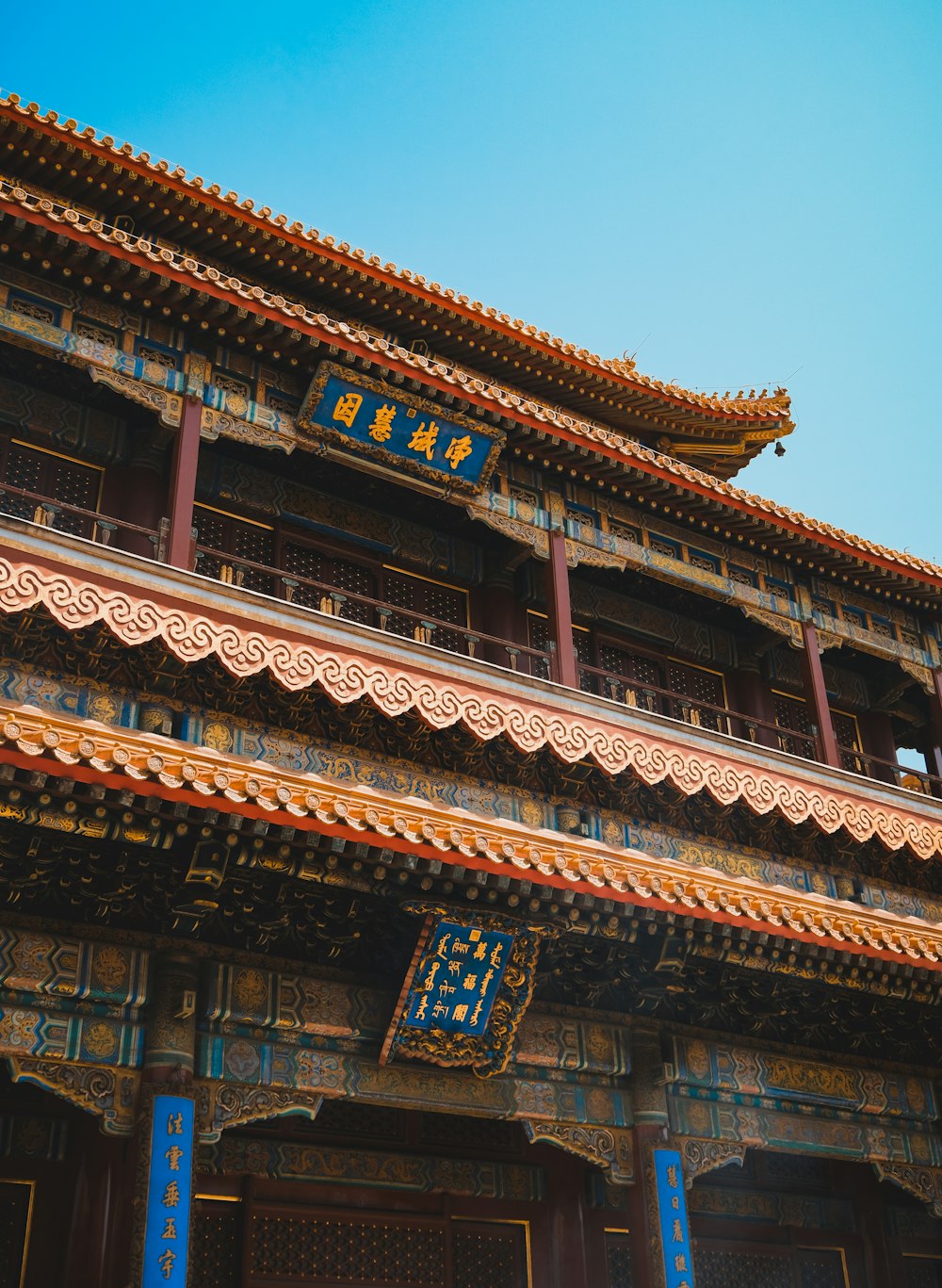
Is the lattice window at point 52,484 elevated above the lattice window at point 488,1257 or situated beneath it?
elevated above

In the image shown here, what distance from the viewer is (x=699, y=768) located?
12180 mm

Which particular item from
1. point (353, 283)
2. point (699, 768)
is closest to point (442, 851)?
point (699, 768)

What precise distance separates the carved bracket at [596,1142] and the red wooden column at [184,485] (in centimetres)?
477

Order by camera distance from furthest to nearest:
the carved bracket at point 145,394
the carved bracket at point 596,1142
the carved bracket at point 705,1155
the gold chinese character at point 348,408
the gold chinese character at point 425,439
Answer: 1. the gold chinese character at point 425,439
2. the gold chinese character at point 348,408
3. the carved bracket at point 145,394
4. the carved bracket at point 705,1155
5. the carved bracket at point 596,1142

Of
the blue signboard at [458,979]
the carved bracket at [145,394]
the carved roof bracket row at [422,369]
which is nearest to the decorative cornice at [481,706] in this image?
the carved bracket at [145,394]

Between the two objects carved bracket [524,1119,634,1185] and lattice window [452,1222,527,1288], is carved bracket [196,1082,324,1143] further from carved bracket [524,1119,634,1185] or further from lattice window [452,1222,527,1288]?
lattice window [452,1222,527,1288]

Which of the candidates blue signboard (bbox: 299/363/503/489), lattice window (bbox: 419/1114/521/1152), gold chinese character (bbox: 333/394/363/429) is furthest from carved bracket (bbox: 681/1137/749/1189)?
gold chinese character (bbox: 333/394/363/429)

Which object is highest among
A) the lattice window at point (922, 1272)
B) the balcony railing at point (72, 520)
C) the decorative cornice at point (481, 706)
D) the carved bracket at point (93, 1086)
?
the balcony railing at point (72, 520)

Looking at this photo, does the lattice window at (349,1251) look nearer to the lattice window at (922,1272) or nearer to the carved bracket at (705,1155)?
the carved bracket at (705,1155)

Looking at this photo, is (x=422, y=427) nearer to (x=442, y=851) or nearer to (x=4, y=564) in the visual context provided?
Result: (x=4, y=564)

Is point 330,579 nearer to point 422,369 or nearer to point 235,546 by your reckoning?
point 235,546

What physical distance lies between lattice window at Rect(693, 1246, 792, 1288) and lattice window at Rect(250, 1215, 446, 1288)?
2.36 m

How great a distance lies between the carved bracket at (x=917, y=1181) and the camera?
413 inches

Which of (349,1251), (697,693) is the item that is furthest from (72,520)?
(697,693)
